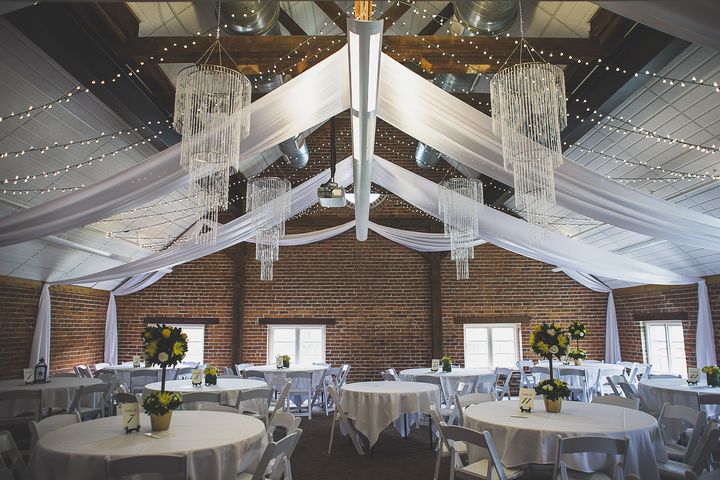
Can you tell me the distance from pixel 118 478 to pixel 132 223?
6581 millimetres

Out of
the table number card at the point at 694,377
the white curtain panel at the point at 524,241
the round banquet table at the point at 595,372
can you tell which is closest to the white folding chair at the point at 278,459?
the white curtain panel at the point at 524,241

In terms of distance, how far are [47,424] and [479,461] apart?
3381 millimetres

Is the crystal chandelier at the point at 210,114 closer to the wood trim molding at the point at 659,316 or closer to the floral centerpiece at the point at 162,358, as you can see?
the floral centerpiece at the point at 162,358

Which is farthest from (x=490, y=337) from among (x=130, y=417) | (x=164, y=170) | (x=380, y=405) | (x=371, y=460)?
(x=130, y=417)

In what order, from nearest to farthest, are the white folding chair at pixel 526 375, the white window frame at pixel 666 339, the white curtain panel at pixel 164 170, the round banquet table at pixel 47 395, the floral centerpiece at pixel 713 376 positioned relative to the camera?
the white curtain panel at pixel 164 170 < the round banquet table at pixel 47 395 < the floral centerpiece at pixel 713 376 < the white window frame at pixel 666 339 < the white folding chair at pixel 526 375

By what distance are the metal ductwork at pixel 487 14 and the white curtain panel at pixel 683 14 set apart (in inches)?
108

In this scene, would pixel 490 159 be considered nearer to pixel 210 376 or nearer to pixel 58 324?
pixel 210 376

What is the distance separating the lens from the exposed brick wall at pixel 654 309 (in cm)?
836

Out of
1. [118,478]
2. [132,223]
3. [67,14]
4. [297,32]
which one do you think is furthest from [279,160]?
[118,478]

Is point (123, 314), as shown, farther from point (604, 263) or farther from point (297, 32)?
point (604, 263)

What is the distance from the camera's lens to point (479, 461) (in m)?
4.08

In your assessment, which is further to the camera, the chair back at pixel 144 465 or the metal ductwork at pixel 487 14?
A: the metal ductwork at pixel 487 14

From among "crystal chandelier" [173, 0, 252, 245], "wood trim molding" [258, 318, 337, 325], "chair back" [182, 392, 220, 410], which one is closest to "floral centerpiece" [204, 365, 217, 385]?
"chair back" [182, 392, 220, 410]

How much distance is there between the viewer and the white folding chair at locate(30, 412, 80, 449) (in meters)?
3.77
